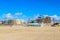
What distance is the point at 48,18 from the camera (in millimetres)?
132125

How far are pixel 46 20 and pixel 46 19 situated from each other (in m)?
0.87

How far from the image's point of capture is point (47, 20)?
131 metres

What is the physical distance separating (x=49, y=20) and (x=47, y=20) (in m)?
1.56

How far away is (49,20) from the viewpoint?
130500 mm

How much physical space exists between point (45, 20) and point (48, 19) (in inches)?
117

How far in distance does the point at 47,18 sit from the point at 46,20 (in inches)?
136

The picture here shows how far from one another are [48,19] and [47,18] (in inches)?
57.3

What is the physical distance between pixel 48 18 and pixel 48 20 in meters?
1.67

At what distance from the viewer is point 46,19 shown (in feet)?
424

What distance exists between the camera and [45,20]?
130 metres

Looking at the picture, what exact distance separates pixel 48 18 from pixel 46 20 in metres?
3.39

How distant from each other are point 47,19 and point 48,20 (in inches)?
49.7

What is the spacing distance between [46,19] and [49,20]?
2.83 metres
